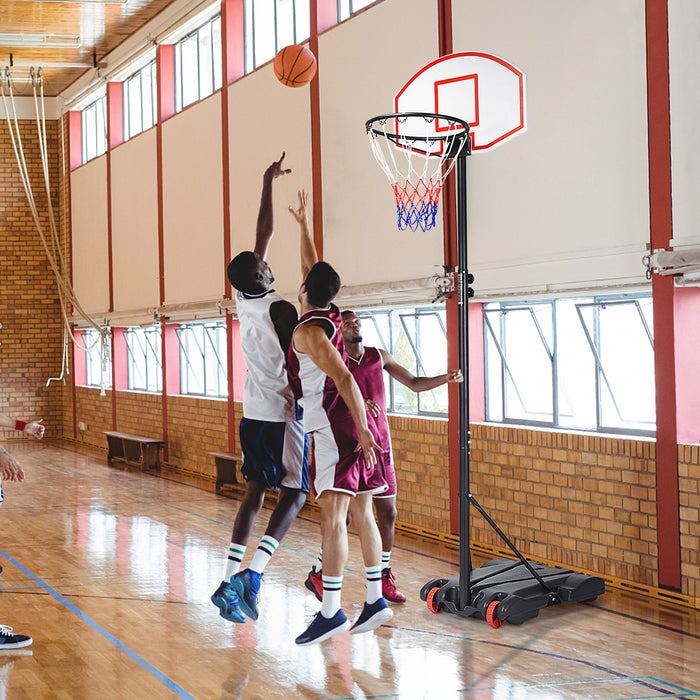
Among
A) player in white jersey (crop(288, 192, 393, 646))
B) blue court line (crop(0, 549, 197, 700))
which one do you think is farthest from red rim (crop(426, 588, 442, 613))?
blue court line (crop(0, 549, 197, 700))

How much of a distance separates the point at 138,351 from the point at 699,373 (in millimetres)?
10629

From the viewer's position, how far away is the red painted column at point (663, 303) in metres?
5.49

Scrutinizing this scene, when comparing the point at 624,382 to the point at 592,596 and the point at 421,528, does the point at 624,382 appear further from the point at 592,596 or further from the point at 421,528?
the point at 421,528

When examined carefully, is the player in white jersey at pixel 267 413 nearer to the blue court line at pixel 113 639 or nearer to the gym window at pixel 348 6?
the blue court line at pixel 113 639

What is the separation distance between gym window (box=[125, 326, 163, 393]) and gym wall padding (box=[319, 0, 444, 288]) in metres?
5.47

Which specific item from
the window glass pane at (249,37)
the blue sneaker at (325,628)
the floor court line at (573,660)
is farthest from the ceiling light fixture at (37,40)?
the blue sneaker at (325,628)

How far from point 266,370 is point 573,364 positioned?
2.84 metres

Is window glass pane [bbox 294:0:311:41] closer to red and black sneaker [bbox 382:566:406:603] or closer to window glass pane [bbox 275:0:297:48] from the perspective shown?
window glass pane [bbox 275:0:297:48]

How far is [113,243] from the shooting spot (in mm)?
14555

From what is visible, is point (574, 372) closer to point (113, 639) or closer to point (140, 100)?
point (113, 639)

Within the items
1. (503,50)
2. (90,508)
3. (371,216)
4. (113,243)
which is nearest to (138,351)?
(113,243)

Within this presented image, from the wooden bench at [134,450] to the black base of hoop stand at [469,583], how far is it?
300 inches

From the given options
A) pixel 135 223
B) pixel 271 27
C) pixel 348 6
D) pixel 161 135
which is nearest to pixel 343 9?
pixel 348 6

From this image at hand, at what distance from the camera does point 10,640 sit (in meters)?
4.62
